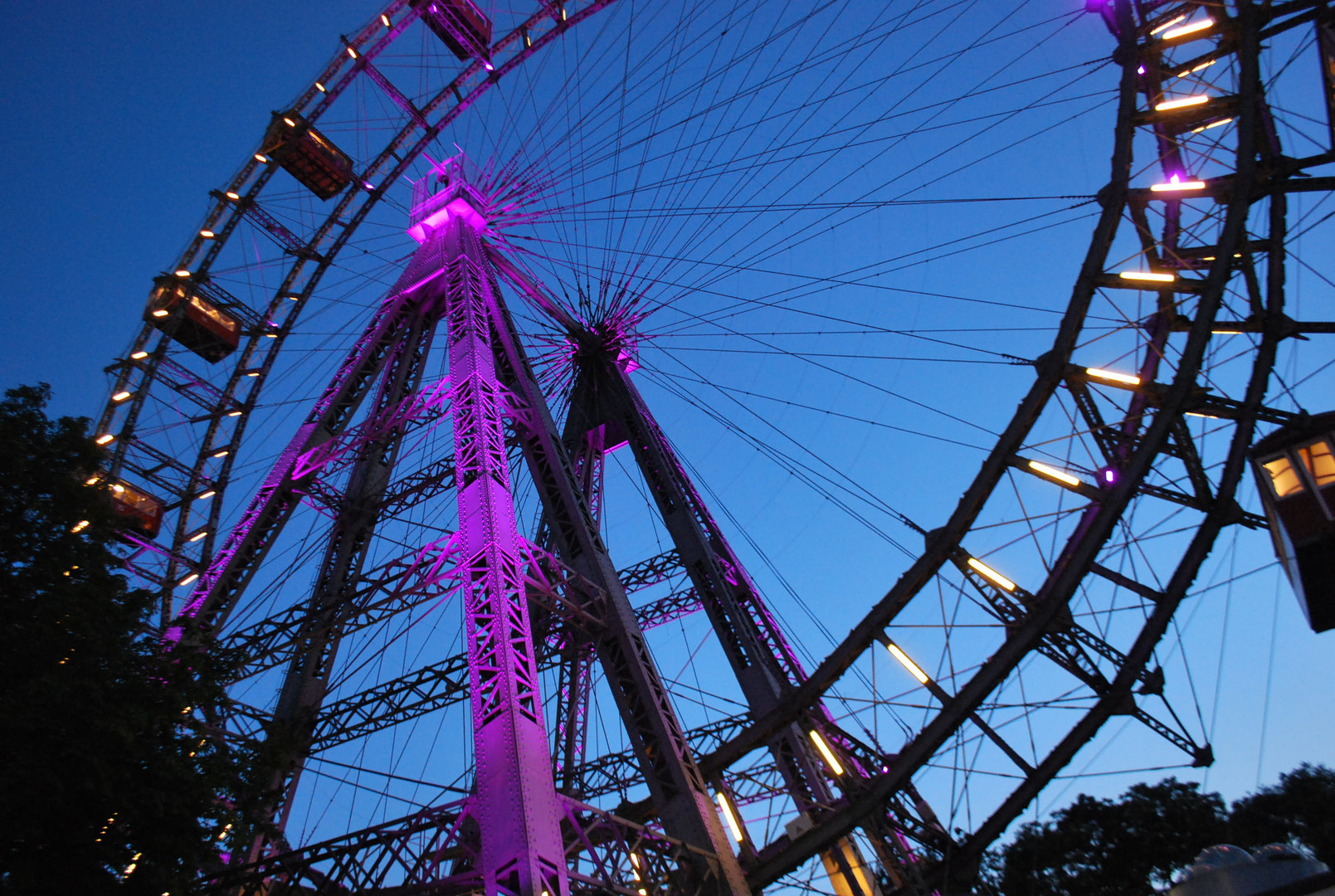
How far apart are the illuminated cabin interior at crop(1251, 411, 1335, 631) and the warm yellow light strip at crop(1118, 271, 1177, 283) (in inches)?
100

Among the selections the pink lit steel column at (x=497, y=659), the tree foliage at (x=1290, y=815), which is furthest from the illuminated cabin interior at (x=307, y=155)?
the tree foliage at (x=1290, y=815)

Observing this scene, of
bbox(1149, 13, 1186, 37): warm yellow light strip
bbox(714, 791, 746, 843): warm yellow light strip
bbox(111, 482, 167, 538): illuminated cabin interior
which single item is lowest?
bbox(714, 791, 746, 843): warm yellow light strip

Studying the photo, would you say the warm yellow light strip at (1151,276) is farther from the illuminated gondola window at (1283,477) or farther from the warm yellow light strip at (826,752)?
the warm yellow light strip at (826,752)

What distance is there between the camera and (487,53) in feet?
88.0

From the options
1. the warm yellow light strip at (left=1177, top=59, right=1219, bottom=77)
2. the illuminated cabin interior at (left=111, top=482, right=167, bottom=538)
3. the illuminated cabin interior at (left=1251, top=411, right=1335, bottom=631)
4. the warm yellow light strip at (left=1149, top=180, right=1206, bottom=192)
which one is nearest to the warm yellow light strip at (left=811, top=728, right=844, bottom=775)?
the illuminated cabin interior at (left=1251, top=411, right=1335, bottom=631)

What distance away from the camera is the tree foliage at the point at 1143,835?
2988 cm

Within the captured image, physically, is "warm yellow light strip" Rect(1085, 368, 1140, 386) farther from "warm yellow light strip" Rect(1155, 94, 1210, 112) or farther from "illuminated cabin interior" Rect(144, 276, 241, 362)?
"illuminated cabin interior" Rect(144, 276, 241, 362)

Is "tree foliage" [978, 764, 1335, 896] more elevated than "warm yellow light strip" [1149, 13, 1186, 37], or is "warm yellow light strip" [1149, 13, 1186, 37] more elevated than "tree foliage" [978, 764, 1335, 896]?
"warm yellow light strip" [1149, 13, 1186, 37]

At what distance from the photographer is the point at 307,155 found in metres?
28.0

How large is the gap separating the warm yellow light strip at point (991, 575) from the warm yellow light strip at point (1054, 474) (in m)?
1.55

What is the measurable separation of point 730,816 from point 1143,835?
24.2 m

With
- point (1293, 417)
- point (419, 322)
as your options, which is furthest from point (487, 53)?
point (1293, 417)

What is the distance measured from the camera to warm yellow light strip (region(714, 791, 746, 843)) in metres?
13.4

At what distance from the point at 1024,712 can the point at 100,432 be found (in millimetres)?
23819
